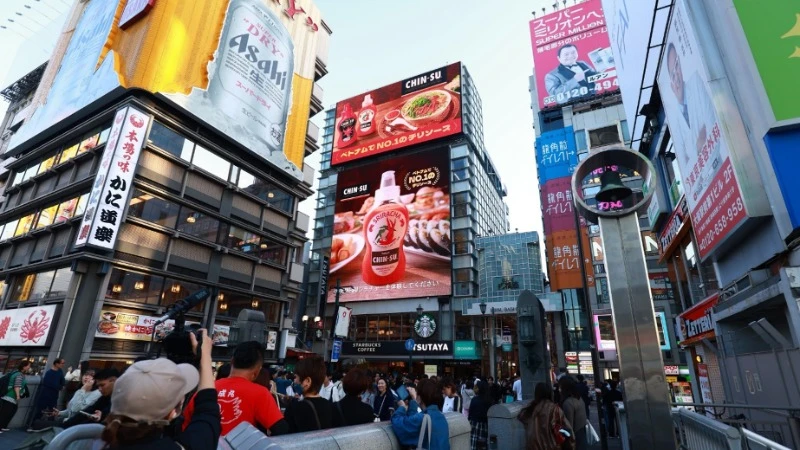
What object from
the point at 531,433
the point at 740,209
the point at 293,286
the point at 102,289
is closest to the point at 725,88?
the point at 740,209

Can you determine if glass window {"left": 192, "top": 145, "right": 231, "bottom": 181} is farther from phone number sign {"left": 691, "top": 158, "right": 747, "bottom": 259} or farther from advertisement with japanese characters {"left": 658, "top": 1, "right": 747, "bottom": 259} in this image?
phone number sign {"left": 691, "top": 158, "right": 747, "bottom": 259}

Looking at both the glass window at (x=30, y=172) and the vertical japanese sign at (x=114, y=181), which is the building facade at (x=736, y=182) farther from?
the glass window at (x=30, y=172)

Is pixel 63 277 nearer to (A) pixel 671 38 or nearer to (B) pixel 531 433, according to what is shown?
(B) pixel 531 433

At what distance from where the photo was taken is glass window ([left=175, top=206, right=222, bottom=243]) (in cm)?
2595

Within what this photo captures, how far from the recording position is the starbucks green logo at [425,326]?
4297cm

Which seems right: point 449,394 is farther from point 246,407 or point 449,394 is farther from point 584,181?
point 584,181

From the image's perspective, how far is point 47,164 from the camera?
2795 centimetres

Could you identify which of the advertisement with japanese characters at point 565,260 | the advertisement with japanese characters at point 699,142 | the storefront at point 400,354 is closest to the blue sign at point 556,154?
the advertisement with japanese characters at point 565,260

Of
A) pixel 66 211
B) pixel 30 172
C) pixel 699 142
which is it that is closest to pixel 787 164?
pixel 699 142

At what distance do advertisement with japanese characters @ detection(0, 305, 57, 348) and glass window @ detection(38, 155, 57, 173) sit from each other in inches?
396

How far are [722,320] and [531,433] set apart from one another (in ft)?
36.9

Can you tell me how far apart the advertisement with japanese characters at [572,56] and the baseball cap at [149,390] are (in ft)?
156

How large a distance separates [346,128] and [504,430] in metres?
55.1

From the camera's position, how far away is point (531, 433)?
522cm
